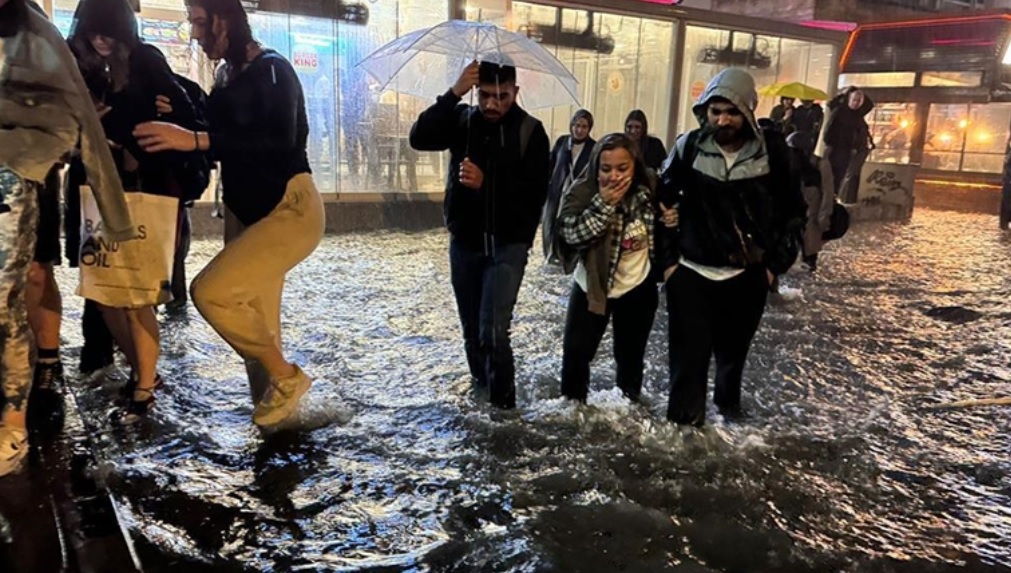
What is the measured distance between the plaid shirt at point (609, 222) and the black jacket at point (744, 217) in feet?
0.71

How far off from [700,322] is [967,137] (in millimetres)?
22269

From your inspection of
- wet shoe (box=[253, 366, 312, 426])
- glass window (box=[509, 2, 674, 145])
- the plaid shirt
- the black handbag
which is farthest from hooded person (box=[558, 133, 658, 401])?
glass window (box=[509, 2, 674, 145])

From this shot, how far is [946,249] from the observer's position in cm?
1220

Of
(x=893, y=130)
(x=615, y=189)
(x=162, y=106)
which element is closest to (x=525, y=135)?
(x=615, y=189)

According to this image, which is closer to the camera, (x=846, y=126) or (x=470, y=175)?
(x=470, y=175)

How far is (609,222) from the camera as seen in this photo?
429cm

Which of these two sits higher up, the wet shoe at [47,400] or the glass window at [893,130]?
the glass window at [893,130]

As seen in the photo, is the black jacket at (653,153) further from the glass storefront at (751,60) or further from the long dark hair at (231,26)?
the glass storefront at (751,60)

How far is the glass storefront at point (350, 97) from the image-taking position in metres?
11.5

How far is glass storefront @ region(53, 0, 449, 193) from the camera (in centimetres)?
1152

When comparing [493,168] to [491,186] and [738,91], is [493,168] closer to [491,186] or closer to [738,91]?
[491,186]

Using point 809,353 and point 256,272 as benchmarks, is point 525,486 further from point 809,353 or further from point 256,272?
point 809,353

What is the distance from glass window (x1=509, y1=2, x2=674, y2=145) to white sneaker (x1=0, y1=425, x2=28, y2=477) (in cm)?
1175

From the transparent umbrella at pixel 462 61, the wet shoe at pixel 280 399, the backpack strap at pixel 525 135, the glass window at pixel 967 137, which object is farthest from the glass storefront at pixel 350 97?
the glass window at pixel 967 137
